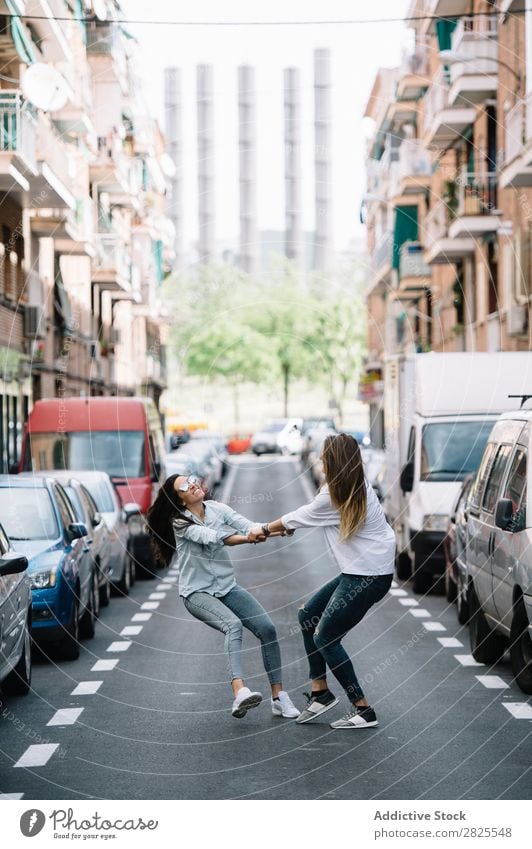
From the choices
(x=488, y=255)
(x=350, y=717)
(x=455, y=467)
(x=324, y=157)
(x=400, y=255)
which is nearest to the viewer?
(x=350, y=717)

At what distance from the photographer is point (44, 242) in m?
37.9

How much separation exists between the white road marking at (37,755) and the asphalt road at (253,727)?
1 cm

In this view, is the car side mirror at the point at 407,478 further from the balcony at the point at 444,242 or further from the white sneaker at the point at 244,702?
the balcony at the point at 444,242

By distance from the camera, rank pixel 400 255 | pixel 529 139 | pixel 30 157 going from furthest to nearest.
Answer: pixel 400 255 < pixel 30 157 < pixel 529 139

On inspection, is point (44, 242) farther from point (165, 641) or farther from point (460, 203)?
point (165, 641)

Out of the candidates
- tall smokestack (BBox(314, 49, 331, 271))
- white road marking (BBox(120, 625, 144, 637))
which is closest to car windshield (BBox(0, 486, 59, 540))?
white road marking (BBox(120, 625, 144, 637))

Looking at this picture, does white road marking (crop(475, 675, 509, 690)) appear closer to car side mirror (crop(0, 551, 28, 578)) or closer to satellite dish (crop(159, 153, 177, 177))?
car side mirror (crop(0, 551, 28, 578))

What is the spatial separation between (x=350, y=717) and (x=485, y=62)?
29.0 metres

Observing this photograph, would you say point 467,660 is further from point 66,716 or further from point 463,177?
point 463,177

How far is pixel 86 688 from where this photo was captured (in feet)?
36.8

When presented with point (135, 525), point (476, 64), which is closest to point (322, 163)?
point (476, 64)

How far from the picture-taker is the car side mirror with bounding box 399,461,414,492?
18859mm

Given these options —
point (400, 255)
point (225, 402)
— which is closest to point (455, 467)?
point (400, 255)

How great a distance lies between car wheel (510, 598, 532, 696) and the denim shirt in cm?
216
